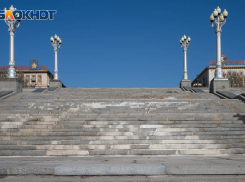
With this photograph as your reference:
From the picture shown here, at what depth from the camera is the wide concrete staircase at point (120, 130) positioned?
346 inches

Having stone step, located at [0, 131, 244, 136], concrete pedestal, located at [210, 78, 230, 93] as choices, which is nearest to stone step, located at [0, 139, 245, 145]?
stone step, located at [0, 131, 244, 136]

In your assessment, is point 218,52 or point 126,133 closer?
point 126,133

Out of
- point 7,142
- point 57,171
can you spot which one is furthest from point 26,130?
point 57,171

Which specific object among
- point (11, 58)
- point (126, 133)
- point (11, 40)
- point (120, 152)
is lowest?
point (120, 152)

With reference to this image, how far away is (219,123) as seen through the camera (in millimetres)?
10523

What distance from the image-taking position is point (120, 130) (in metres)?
9.91

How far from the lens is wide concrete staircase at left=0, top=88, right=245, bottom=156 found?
346 inches

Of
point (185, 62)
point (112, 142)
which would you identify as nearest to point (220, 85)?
point (185, 62)

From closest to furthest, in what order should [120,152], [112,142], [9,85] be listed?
[120,152], [112,142], [9,85]

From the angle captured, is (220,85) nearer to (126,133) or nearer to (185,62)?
(185,62)

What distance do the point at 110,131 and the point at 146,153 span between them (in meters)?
2.01

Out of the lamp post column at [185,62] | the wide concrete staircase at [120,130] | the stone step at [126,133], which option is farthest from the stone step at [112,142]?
the lamp post column at [185,62]

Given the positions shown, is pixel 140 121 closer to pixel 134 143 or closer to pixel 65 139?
pixel 134 143

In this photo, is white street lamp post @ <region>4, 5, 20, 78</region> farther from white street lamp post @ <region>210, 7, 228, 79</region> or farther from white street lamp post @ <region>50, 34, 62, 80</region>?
white street lamp post @ <region>210, 7, 228, 79</region>
